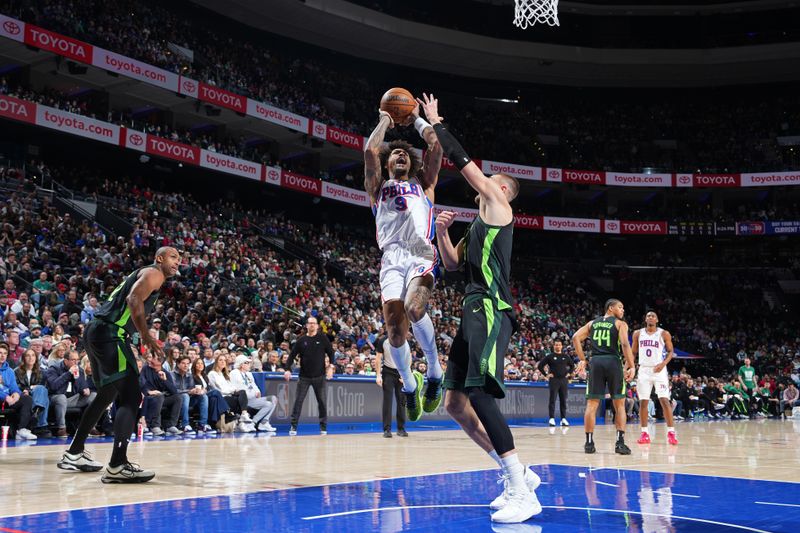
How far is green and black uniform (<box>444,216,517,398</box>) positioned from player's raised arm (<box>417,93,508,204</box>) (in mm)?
230

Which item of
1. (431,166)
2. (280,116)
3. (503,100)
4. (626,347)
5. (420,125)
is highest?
(503,100)

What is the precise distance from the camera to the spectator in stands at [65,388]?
11633mm

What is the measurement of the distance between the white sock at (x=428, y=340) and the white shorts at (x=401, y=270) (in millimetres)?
274

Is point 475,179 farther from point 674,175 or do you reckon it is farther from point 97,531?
point 674,175

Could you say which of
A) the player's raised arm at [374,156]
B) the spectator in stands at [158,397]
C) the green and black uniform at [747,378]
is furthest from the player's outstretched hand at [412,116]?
the green and black uniform at [747,378]

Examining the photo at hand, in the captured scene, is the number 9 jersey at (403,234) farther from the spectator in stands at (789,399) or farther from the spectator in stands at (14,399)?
the spectator in stands at (789,399)

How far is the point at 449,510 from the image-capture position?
5.63 meters

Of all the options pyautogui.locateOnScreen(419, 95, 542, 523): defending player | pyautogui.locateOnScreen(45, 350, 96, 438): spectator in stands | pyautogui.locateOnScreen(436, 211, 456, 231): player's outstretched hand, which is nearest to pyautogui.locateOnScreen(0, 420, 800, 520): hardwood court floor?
pyautogui.locateOnScreen(45, 350, 96, 438): spectator in stands

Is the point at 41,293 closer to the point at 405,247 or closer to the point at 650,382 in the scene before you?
the point at 650,382

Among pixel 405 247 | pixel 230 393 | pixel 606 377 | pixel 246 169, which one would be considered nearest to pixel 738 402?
pixel 606 377

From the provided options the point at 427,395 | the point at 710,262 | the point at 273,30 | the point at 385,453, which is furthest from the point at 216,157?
the point at 710,262

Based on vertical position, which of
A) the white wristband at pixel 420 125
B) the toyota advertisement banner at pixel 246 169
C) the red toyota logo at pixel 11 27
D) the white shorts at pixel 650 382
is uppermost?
the red toyota logo at pixel 11 27

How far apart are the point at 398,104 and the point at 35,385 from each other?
8.02 meters

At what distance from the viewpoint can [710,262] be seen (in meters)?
41.8
